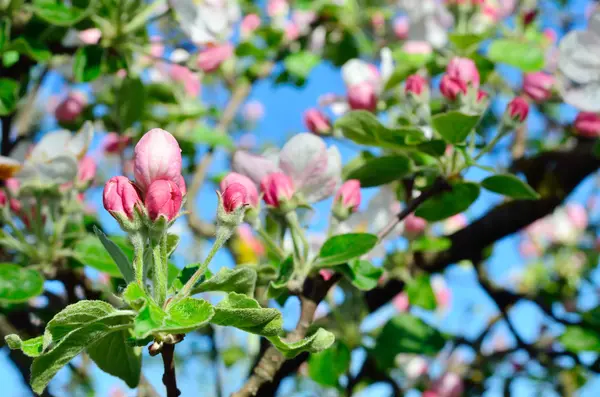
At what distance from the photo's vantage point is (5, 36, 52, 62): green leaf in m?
1.31

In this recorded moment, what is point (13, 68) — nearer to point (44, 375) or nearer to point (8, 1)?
point (8, 1)

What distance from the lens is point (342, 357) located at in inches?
50.4

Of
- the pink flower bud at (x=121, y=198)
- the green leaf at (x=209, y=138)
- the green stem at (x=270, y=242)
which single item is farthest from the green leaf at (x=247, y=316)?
the green leaf at (x=209, y=138)

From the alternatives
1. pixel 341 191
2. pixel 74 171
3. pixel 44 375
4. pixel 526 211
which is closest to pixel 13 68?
pixel 74 171

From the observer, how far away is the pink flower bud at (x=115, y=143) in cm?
159

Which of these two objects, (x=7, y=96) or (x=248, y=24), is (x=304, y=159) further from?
(x=248, y=24)

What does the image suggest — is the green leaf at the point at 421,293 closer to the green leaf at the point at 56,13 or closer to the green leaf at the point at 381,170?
the green leaf at the point at 381,170

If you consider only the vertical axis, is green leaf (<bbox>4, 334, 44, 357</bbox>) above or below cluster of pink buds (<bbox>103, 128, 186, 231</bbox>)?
below

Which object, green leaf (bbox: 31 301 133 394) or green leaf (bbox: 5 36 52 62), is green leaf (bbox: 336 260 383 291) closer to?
green leaf (bbox: 31 301 133 394)

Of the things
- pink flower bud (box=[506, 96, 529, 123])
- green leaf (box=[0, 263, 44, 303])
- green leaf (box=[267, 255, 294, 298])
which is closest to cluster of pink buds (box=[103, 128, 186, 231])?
green leaf (box=[267, 255, 294, 298])

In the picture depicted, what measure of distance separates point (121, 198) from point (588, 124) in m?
0.95

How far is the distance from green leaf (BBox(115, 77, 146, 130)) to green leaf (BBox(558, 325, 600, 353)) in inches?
38.9

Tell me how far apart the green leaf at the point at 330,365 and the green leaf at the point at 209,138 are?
2.04 ft

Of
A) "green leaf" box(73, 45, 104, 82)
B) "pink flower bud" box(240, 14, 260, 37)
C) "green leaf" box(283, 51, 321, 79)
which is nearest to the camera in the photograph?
"green leaf" box(73, 45, 104, 82)
